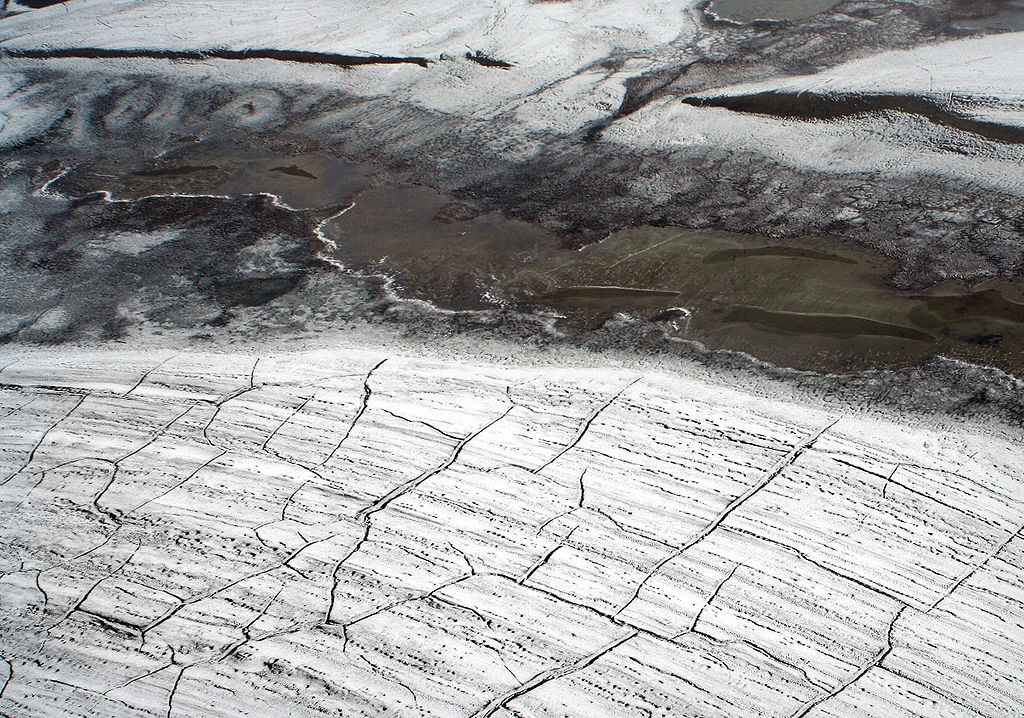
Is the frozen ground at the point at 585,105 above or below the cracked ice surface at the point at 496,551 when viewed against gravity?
above

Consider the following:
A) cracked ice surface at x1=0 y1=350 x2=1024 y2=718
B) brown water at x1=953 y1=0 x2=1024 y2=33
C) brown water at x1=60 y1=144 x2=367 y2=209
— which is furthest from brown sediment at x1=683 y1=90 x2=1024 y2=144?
cracked ice surface at x1=0 y1=350 x2=1024 y2=718

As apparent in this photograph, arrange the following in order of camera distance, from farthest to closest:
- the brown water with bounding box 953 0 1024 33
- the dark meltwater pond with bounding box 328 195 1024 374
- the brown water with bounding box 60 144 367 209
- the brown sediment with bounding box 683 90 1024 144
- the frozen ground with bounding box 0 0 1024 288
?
the brown water with bounding box 953 0 1024 33, the brown water with bounding box 60 144 367 209, the brown sediment with bounding box 683 90 1024 144, the frozen ground with bounding box 0 0 1024 288, the dark meltwater pond with bounding box 328 195 1024 374

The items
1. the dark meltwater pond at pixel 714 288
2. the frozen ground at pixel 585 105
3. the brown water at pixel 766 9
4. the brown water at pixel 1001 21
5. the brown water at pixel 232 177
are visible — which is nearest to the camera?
the dark meltwater pond at pixel 714 288

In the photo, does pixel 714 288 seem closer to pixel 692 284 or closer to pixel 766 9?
pixel 692 284

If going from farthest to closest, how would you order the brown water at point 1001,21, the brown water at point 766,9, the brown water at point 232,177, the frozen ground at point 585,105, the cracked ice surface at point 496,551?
Answer: the brown water at point 766,9 → the brown water at point 1001,21 → the brown water at point 232,177 → the frozen ground at point 585,105 → the cracked ice surface at point 496,551

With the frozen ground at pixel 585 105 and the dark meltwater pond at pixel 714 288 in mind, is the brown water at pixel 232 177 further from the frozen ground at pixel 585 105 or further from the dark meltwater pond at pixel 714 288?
the dark meltwater pond at pixel 714 288

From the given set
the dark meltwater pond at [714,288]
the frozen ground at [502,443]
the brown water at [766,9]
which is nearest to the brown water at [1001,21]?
the frozen ground at [502,443]

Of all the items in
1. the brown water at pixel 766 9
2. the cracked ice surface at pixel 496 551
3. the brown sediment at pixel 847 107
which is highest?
the brown water at pixel 766 9

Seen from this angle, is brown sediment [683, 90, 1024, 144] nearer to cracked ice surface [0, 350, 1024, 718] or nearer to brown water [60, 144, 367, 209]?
brown water [60, 144, 367, 209]
